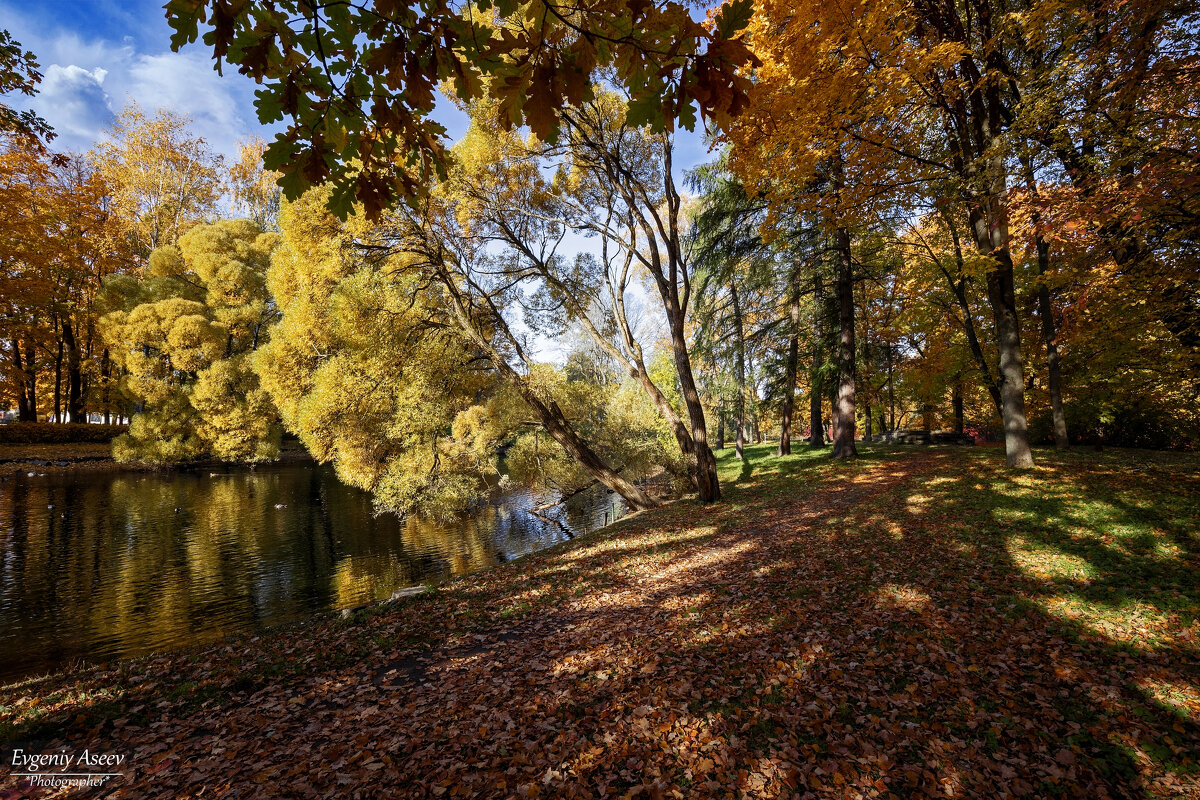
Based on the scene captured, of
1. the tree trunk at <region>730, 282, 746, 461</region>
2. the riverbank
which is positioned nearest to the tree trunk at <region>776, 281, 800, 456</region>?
the tree trunk at <region>730, 282, 746, 461</region>

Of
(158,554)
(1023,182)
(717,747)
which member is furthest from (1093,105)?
(158,554)

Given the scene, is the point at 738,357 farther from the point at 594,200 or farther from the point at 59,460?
the point at 59,460

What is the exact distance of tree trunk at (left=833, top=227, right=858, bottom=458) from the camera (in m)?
13.6

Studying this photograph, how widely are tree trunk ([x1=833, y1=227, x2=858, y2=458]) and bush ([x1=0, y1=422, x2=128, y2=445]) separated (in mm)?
40195

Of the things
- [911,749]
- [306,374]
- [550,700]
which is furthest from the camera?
[306,374]

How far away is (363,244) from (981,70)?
1511cm

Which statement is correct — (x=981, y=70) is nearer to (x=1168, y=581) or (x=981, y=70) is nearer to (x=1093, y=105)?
(x=1093, y=105)

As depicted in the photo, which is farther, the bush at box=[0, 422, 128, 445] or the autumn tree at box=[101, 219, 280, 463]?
the bush at box=[0, 422, 128, 445]

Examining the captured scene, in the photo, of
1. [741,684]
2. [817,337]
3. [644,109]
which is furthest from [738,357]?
[644,109]

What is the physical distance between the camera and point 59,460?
23.6 metres

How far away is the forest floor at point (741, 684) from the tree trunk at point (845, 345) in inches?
273

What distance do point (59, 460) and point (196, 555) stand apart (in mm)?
21922

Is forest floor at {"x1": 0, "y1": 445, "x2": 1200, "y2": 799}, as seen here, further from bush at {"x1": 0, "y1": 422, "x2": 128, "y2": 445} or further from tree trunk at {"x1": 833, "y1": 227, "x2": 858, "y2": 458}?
bush at {"x1": 0, "y1": 422, "x2": 128, "y2": 445}

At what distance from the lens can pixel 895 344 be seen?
2203cm
